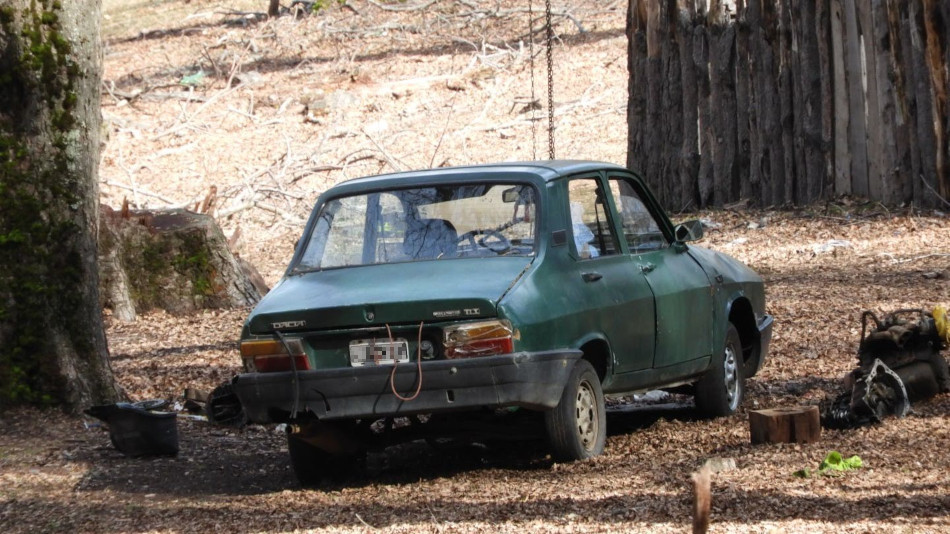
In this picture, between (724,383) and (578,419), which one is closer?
(578,419)

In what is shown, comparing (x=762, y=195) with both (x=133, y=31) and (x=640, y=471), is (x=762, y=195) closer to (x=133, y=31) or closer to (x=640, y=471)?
(x=640, y=471)

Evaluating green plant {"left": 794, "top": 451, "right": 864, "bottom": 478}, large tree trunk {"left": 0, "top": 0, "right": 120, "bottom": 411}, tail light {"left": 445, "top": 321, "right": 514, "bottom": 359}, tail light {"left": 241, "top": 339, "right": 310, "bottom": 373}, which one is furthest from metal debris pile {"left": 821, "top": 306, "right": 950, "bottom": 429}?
large tree trunk {"left": 0, "top": 0, "right": 120, "bottom": 411}

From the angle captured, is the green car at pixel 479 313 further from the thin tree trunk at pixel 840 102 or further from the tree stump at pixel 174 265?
the thin tree trunk at pixel 840 102

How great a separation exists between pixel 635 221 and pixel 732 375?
126cm

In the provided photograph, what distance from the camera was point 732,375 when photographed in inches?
330

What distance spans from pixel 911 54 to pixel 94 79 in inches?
341

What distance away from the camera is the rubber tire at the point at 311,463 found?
6906 millimetres

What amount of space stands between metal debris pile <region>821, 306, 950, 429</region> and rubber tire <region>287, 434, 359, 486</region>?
259 cm

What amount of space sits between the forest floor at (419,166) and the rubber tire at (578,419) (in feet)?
0.39

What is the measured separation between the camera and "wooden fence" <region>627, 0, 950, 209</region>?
13.8 metres

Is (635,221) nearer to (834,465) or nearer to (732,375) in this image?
(732,375)

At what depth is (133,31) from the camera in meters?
33.3

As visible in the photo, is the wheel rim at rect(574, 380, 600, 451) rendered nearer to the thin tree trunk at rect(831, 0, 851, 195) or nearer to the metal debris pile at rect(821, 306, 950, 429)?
the metal debris pile at rect(821, 306, 950, 429)

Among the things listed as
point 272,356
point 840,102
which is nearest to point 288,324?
point 272,356
